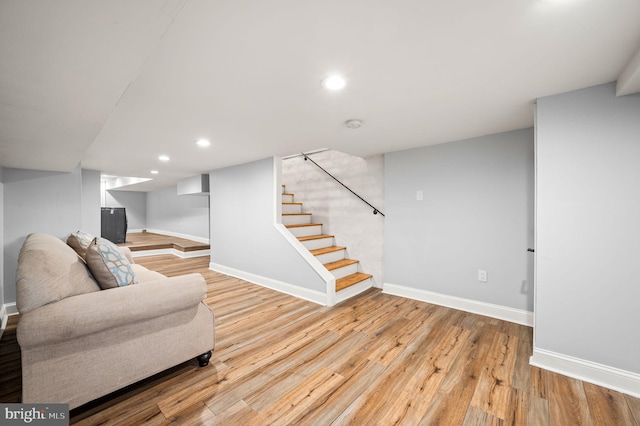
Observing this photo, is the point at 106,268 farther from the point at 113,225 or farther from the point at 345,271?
the point at 113,225

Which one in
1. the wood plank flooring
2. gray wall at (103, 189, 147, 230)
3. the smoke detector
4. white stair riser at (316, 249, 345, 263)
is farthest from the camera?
gray wall at (103, 189, 147, 230)

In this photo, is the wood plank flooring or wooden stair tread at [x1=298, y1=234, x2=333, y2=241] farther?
wooden stair tread at [x1=298, y1=234, x2=333, y2=241]

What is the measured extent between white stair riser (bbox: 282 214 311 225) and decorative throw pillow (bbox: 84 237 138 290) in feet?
8.06

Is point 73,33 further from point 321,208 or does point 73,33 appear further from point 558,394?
point 321,208

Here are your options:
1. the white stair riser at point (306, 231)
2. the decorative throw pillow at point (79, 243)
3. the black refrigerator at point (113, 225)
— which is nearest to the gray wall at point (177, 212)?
the black refrigerator at point (113, 225)

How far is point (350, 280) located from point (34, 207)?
3.91 m

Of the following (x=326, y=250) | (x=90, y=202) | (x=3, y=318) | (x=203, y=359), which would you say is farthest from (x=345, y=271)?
(x=90, y=202)

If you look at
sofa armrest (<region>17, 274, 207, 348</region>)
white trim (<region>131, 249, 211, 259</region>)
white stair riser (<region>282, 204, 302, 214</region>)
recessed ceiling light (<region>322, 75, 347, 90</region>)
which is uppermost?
recessed ceiling light (<region>322, 75, 347, 90</region>)

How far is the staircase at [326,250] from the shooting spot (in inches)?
139

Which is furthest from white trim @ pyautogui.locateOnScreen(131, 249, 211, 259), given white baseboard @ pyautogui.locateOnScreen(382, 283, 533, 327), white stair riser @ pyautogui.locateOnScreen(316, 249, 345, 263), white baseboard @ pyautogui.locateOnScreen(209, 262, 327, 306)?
white baseboard @ pyautogui.locateOnScreen(382, 283, 533, 327)

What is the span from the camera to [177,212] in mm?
7676

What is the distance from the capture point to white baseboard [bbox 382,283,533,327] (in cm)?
255

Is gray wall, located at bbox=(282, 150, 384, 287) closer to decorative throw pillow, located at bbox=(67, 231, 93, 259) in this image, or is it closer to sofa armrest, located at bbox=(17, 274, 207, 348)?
sofa armrest, located at bbox=(17, 274, 207, 348)

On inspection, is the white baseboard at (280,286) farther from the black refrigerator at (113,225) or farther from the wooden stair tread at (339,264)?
the black refrigerator at (113,225)
